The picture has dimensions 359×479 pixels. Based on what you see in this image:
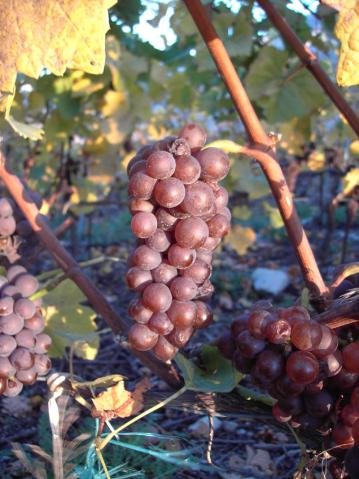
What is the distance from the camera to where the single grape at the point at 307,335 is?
852 millimetres

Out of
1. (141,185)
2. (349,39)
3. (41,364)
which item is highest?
(349,39)

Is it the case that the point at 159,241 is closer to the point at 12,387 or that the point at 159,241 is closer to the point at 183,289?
the point at 183,289

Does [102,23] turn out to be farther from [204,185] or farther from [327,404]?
[327,404]

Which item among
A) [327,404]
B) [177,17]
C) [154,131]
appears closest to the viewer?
[327,404]

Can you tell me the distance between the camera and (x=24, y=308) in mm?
1104

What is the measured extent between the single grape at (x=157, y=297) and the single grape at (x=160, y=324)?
1 cm

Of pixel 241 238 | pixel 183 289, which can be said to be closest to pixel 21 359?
pixel 183 289

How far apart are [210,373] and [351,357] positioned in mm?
317

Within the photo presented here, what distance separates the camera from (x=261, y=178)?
237 cm

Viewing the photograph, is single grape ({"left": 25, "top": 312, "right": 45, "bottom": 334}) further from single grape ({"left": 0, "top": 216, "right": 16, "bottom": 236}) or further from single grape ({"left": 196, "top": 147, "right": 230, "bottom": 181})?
single grape ({"left": 196, "top": 147, "right": 230, "bottom": 181})

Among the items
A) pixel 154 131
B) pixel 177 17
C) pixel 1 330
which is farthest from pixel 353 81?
pixel 154 131

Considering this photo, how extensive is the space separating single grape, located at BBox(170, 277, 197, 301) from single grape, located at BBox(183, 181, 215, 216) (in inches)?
4.2

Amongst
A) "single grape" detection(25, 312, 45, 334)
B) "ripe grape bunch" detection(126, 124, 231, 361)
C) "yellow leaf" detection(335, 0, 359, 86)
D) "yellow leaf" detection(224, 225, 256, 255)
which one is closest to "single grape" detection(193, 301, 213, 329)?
"ripe grape bunch" detection(126, 124, 231, 361)

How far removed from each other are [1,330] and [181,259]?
38 cm
